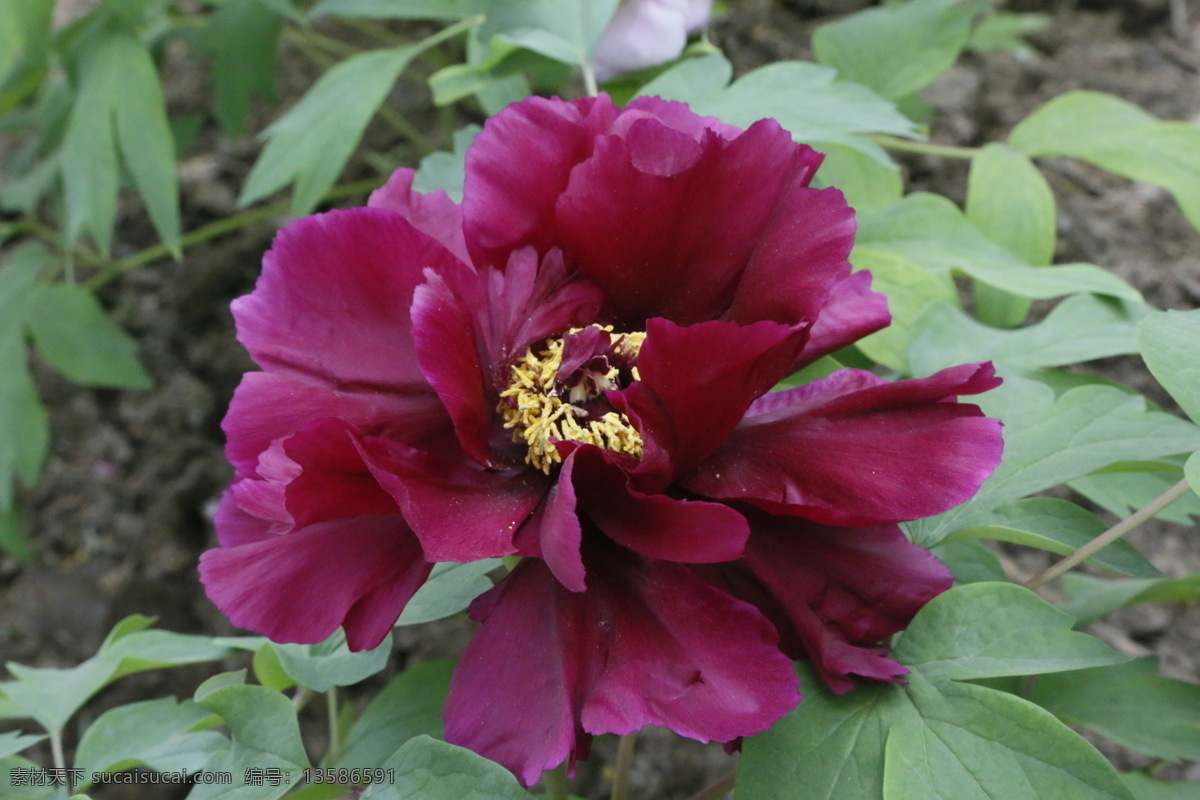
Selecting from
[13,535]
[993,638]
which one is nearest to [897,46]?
[993,638]

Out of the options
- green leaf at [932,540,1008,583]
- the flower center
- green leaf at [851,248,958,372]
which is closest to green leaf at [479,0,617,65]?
green leaf at [851,248,958,372]

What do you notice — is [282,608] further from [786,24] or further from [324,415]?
[786,24]

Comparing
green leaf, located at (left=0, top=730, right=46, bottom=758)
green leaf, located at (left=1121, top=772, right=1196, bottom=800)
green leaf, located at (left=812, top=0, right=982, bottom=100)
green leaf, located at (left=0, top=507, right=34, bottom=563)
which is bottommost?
green leaf, located at (left=0, top=507, right=34, bottom=563)

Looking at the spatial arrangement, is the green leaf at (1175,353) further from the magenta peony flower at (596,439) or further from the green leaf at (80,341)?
the green leaf at (80,341)

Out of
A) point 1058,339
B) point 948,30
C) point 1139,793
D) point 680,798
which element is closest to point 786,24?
point 948,30

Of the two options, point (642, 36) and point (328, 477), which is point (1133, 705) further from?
point (642, 36)

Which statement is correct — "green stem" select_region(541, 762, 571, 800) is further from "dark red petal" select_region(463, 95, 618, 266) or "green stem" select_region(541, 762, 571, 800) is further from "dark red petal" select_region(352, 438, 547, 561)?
"dark red petal" select_region(463, 95, 618, 266)

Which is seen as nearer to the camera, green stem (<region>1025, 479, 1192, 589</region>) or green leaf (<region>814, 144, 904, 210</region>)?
green stem (<region>1025, 479, 1192, 589</region>)
